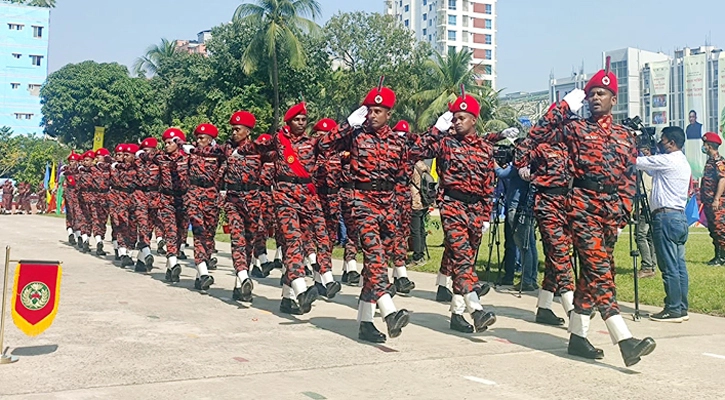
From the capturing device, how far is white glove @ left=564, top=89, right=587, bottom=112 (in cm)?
686

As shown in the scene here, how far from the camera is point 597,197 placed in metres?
6.47

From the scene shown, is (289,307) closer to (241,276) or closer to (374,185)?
(241,276)

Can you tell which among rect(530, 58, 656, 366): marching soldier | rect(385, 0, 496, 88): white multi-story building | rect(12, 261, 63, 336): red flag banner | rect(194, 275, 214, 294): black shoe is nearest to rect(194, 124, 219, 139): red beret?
rect(194, 275, 214, 294): black shoe

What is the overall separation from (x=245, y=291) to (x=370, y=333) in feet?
9.06

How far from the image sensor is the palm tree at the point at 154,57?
170ft

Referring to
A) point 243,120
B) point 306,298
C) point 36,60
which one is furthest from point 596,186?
point 36,60

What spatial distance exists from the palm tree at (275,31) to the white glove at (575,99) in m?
32.5

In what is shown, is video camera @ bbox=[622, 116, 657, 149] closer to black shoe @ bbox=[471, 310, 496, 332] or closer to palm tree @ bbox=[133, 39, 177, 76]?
black shoe @ bbox=[471, 310, 496, 332]

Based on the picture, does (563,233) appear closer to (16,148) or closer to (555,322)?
(555,322)

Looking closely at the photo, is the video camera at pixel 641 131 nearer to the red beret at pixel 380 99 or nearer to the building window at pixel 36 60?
the red beret at pixel 380 99

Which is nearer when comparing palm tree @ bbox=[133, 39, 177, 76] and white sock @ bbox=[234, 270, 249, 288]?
white sock @ bbox=[234, 270, 249, 288]

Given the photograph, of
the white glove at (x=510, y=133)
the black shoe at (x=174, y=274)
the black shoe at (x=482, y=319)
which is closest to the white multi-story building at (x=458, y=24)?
the black shoe at (x=174, y=274)

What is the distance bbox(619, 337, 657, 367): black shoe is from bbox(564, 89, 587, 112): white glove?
2.06m

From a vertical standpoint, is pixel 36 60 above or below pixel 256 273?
above
